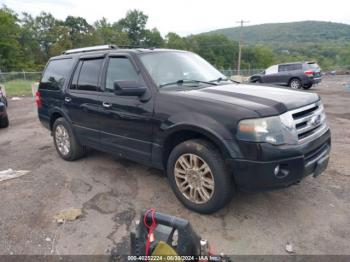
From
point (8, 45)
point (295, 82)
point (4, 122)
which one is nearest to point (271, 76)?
point (295, 82)

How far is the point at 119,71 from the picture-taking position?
12.8 feet

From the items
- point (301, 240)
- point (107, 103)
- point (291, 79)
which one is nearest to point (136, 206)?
point (107, 103)

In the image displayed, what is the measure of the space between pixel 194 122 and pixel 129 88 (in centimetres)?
91

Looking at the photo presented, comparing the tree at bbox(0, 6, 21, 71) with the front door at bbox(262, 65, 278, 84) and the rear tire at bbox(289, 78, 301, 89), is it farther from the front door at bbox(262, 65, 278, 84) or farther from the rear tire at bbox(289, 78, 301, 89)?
the rear tire at bbox(289, 78, 301, 89)

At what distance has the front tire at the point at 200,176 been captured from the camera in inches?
115

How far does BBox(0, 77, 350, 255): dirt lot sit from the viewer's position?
2764 mm

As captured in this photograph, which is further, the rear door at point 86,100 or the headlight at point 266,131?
the rear door at point 86,100

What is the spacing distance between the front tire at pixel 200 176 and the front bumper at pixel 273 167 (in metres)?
0.15

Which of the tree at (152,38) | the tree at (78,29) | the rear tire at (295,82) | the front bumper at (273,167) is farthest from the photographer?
the tree at (152,38)

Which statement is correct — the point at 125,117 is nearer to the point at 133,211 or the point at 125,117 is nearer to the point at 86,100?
the point at 86,100

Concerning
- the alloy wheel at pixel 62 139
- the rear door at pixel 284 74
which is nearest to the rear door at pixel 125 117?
the alloy wheel at pixel 62 139

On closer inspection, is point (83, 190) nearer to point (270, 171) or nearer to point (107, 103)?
point (107, 103)

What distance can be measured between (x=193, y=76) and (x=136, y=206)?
1.86 metres

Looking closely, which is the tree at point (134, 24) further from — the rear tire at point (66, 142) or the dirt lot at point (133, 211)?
the dirt lot at point (133, 211)
